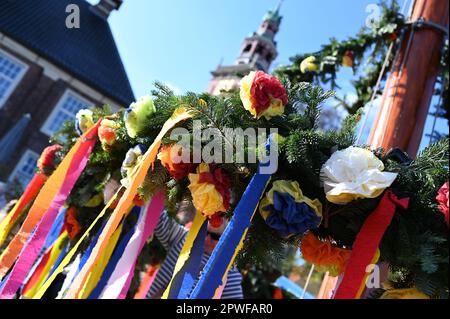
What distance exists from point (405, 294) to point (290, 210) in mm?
476

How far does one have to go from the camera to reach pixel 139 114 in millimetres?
2105

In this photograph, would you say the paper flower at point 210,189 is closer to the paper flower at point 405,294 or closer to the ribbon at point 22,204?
the paper flower at point 405,294

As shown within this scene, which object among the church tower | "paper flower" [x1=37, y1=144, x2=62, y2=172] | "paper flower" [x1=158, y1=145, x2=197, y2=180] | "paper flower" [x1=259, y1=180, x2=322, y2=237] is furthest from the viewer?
the church tower

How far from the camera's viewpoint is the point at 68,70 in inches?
586

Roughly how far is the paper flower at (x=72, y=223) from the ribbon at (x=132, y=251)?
79cm

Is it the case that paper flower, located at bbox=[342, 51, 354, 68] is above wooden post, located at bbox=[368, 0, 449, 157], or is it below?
above

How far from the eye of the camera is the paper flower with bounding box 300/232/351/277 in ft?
5.58

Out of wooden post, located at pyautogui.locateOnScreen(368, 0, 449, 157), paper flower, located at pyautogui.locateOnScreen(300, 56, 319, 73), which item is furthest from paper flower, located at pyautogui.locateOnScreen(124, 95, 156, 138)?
paper flower, located at pyautogui.locateOnScreen(300, 56, 319, 73)

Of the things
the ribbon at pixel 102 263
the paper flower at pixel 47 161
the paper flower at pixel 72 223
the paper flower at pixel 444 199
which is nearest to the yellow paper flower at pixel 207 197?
the paper flower at pixel 444 199

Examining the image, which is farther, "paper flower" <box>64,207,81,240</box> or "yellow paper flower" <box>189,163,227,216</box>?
"paper flower" <box>64,207,81,240</box>

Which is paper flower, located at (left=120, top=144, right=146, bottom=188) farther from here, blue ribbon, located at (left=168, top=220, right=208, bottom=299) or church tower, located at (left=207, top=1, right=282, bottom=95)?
church tower, located at (left=207, top=1, right=282, bottom=95)
